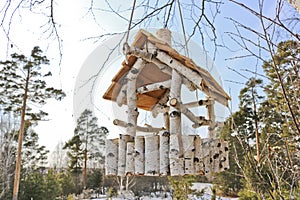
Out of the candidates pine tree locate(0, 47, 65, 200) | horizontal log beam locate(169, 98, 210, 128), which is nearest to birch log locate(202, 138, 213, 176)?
horizontal log beam locate(169, 98, 210, 128)

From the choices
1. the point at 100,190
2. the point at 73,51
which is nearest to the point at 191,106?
the point at 73,51

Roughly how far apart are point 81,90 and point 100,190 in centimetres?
957

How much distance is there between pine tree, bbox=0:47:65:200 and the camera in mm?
7926

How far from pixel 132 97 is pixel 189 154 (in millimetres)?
486

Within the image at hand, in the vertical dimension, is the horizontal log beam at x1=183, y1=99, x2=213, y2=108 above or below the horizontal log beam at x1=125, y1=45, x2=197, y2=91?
below

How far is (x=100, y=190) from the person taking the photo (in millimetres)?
10141

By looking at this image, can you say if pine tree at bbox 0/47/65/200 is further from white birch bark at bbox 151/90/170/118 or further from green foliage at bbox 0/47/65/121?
white birch bark at bbox 151/90/170/118

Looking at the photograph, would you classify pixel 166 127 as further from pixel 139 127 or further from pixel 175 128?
pixel 175 128

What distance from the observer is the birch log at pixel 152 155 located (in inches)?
49.7

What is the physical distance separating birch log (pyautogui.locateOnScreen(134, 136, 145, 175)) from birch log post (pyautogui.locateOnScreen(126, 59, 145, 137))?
12 centimetres

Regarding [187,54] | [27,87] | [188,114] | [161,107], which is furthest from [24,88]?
[187,54]

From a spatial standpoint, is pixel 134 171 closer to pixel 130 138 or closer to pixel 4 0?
pixel 130 138

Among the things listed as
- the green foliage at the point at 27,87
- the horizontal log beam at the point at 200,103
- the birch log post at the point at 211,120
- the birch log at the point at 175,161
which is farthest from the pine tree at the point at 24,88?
the birch log at the point at 175,161

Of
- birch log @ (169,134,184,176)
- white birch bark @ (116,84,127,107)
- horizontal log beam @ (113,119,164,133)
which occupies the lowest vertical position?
birch log @ (169,134,184,176)
